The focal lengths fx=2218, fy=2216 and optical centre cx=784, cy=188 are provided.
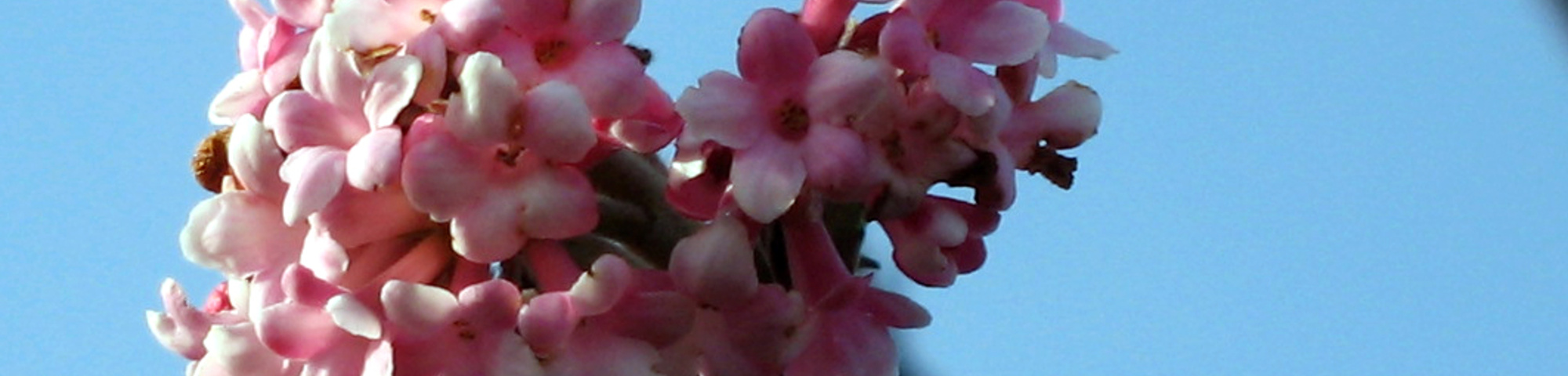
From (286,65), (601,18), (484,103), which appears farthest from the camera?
(286,65)

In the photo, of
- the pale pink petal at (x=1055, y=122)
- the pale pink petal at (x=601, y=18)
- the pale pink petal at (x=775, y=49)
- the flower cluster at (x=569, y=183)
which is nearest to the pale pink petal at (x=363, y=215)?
the flower cluster at (x=569, y=183)

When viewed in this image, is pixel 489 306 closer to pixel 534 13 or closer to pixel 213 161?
pixel 534 13

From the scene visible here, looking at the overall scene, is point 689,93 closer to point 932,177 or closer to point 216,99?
point 932,177

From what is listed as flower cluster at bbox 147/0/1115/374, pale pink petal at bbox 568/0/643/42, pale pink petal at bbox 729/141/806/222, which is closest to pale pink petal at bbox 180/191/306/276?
flower cluster at bbox 147/0/1115/374

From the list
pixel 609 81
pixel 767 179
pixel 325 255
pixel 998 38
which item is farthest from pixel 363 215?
pixel 998 38

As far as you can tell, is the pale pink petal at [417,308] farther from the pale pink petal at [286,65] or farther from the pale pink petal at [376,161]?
the pale pink petal at [286,65]

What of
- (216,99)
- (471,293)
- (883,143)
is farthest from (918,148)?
(216,99)

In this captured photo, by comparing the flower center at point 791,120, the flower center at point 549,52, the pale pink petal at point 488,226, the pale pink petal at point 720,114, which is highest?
the flower center at point 791,120
